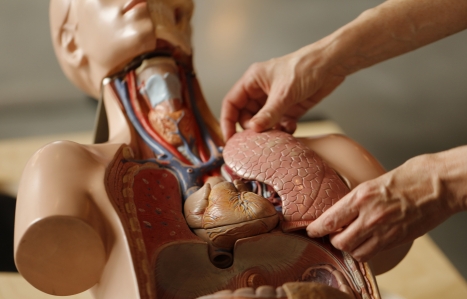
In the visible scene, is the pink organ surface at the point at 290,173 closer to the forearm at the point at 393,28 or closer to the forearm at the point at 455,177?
the forearm at the point at 455,177

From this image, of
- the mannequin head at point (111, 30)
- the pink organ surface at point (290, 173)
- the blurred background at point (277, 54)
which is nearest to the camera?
the pink organ surface at point (290, 173)

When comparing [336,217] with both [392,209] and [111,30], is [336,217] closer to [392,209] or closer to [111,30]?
[392,209]

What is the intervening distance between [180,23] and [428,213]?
0.71 meters

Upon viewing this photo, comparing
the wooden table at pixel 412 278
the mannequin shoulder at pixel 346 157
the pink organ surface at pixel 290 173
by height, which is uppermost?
the pink organ surface at pixel 290 173

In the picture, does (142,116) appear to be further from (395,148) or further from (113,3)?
(395,148)

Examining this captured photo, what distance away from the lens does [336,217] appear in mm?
864

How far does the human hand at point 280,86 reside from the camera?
1.21 meters

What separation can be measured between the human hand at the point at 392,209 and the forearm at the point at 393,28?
1.39 feet

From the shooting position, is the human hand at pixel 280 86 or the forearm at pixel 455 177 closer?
the forearm at pixel 455 177

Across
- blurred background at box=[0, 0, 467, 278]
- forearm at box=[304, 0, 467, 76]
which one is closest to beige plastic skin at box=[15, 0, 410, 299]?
forearm at box=[304, 0, 467, 76]

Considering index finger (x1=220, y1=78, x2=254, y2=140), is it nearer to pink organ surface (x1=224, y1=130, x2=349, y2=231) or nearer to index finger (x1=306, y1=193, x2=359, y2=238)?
pink organ surface (x1=224, y1=130, x2=349, y2=231)

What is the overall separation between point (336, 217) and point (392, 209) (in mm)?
89

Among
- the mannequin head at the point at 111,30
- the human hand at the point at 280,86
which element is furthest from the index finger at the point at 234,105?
the mannequin head at the point at 111,30

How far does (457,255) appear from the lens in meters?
1.73
